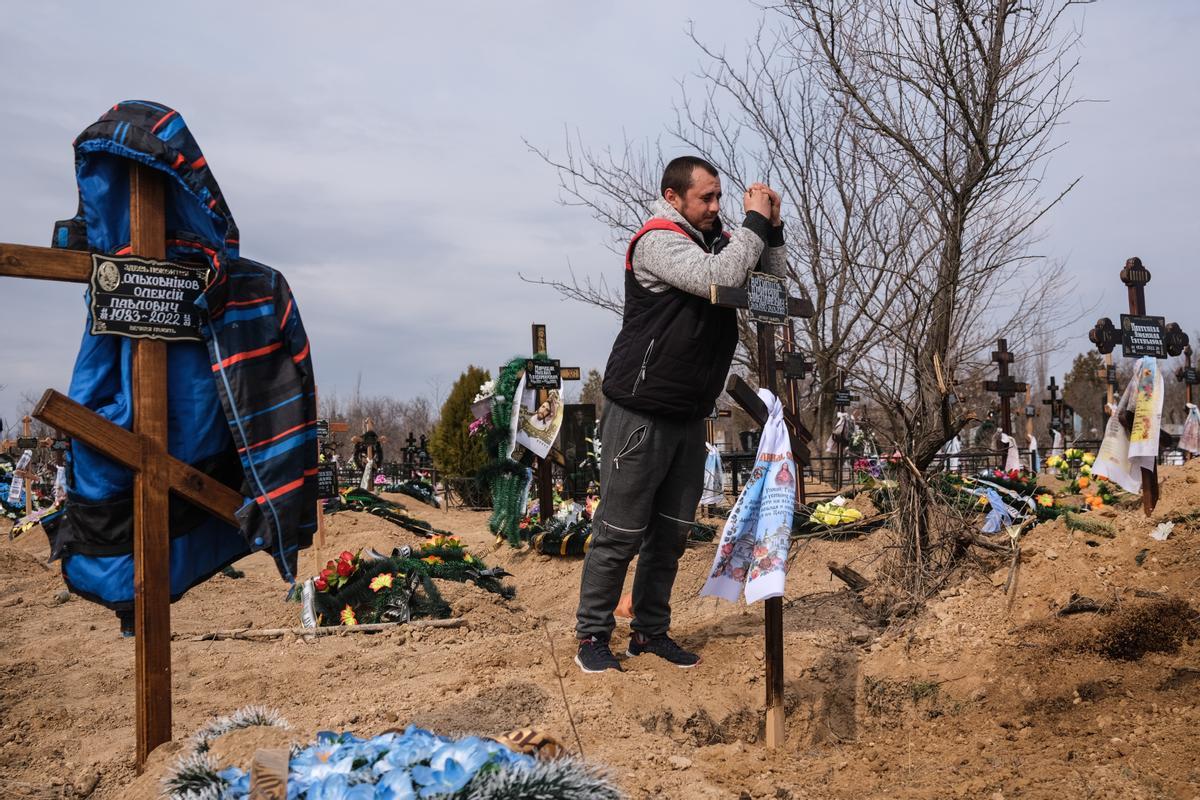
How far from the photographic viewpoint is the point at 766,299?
3414 mm

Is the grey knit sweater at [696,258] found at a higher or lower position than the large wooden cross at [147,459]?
higher

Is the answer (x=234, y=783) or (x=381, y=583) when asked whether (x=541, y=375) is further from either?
(x=234, y=783)

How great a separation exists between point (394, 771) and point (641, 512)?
6.60ft

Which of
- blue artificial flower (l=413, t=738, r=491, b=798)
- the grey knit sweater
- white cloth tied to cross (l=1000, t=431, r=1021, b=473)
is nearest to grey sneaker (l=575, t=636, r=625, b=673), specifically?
the grey knit sweater

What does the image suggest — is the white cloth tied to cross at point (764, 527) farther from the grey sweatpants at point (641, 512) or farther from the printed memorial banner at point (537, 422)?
the printed memorial banner at point (537, 422)

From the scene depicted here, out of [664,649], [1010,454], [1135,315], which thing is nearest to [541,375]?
[1135,315]

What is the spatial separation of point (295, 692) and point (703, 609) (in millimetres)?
2489

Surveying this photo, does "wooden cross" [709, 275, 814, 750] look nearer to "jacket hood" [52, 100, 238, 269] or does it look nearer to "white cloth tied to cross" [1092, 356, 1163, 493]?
"jacket hood" [52, 100, 238, 269]

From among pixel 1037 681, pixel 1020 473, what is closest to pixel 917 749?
pixel 1037 681

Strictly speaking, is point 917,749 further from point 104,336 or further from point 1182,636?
point 104,336

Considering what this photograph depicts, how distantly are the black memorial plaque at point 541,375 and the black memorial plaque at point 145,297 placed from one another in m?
7.30

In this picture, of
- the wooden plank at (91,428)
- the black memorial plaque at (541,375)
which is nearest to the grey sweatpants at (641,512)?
the wooden plank at (91,428)

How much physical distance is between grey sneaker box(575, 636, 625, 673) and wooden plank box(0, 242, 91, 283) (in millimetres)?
2299

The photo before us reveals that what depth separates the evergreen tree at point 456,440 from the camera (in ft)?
59.7
